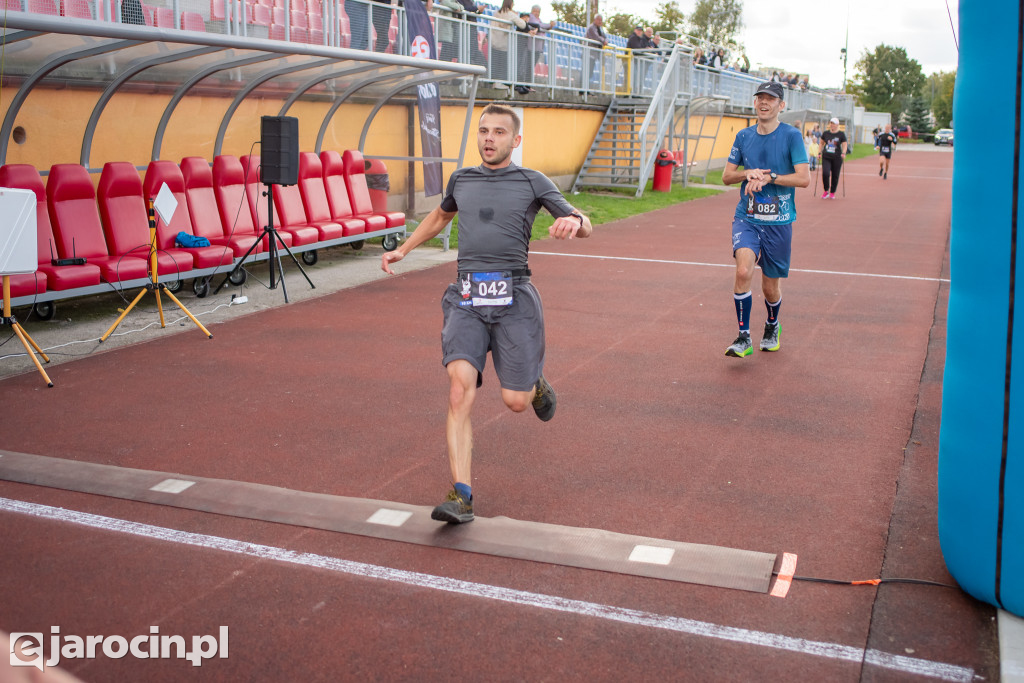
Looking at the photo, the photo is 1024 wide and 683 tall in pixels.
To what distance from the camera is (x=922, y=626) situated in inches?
151

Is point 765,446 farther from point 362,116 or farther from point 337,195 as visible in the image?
point 362,116

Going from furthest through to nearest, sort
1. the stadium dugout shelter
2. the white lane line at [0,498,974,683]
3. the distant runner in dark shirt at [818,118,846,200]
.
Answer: the distant runner in dark shirt at [818,118,846,200] < the stadium dugout shelter < the white lane line at [0,498,974,683]

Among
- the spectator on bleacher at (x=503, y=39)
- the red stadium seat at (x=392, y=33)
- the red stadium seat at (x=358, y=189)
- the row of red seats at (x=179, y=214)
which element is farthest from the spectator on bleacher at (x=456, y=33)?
the row of red seats at (x=179, y=214)

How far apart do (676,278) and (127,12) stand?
24.9 ft

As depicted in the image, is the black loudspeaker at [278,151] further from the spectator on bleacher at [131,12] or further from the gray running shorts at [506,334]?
the gray running shorts at [506,334]

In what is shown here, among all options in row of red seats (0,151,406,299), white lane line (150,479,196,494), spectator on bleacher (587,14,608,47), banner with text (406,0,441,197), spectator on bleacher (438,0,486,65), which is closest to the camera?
white lane line (150,479,196,494)

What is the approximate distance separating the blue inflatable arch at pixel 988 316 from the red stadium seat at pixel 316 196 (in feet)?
34.0

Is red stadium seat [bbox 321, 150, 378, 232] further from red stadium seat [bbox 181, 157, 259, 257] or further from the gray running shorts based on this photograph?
the gray running shorts

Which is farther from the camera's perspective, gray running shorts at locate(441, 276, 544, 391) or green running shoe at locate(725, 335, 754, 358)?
green running shoe at locate(725, 335, 754, 358)

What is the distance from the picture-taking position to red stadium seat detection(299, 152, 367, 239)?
44.3 feet

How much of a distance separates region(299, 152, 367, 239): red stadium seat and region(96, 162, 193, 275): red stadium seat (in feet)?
9.87

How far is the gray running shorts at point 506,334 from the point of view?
16.0 feet

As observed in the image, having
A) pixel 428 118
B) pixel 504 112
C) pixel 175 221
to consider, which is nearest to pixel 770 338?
pixel 504 112

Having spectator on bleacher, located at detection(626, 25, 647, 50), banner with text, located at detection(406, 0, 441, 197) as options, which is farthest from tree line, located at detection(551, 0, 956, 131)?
banner with text, located at detection(406, 0, 441, 197)
